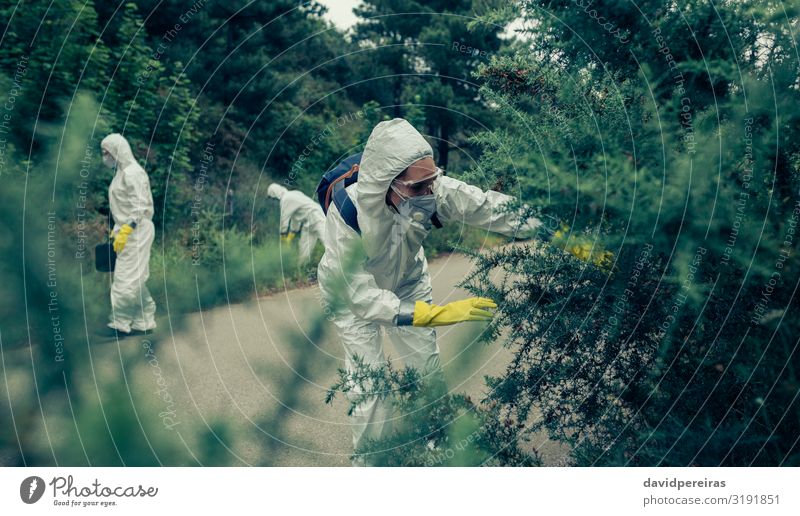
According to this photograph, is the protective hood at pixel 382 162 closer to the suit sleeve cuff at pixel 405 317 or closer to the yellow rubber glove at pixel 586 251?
the suit sleeve cuff at pixel 405 317

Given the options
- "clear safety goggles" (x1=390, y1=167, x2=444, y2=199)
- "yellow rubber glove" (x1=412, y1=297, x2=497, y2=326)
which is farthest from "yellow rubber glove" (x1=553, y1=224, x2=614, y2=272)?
"clear safety goggles" (x1=390, y1=167, x2=444, y2=199)

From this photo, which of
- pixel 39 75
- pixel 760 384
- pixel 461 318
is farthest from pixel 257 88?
pixel 760 384

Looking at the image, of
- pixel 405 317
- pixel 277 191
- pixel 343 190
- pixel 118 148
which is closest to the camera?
pixel 405 317

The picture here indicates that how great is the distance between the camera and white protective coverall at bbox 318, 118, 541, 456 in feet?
10.5

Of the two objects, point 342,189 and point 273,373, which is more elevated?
point 342,189

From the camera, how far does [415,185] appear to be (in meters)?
3.37

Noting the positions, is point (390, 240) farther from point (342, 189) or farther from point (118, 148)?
point (118, 148)

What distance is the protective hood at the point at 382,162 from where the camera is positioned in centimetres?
319

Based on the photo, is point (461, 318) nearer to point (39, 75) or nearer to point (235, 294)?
point (235, 294)

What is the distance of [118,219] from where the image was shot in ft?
25.6

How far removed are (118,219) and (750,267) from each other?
6913 millimetres

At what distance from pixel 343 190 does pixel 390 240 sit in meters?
0.36

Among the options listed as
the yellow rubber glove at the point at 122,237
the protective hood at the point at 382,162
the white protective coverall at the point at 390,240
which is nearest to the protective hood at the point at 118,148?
the yellow rubber glove at the point at 122,237

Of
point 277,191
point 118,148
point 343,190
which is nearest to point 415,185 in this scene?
point 343,190
